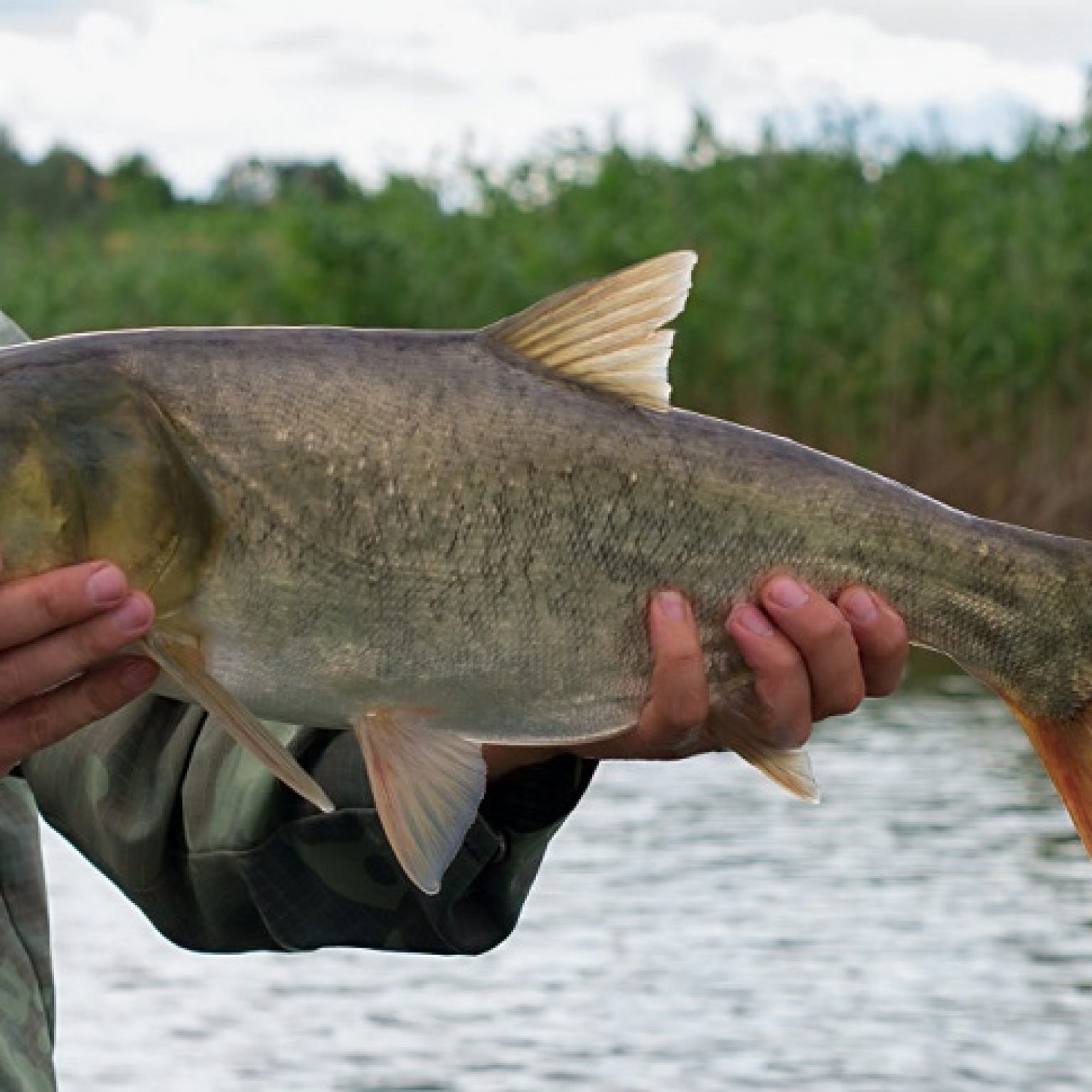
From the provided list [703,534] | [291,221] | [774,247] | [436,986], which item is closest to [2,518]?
[703,534]

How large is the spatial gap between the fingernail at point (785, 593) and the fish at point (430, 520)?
0.02 m

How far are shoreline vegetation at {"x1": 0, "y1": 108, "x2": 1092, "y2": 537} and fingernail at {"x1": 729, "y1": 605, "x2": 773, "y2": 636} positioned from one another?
28.6ft

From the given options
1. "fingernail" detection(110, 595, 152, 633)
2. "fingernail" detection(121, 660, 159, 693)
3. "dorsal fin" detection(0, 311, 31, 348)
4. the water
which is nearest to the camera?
"fingernail" detection(110, 595, 152, 633)

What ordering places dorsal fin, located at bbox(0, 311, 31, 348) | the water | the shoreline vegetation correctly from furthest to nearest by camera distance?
the shoreline vegetation
the water
dorsal fin, located at bbox(0, 311, 31, 348)

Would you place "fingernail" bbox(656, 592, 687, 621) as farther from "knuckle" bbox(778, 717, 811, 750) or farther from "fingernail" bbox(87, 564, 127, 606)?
"fingernail" bbox(87, 564, 127, 606)

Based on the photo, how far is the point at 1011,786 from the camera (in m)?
9.01

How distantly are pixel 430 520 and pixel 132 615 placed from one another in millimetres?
303

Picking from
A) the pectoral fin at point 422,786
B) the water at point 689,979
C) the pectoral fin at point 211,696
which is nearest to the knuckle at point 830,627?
the pectoral fin at point 422,786

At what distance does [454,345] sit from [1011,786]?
6687 millimetres

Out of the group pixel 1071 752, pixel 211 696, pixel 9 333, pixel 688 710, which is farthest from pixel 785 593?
pixel 9 333

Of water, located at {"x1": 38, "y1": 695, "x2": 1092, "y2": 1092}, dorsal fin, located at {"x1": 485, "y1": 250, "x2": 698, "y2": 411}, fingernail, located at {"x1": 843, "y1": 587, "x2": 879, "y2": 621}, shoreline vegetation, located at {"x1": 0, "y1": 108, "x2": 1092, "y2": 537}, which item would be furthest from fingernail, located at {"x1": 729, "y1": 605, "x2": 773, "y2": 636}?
shoreline vegetation, located at {"x1": 0, "y1": 108, "x2": 1092, "y2": 537}

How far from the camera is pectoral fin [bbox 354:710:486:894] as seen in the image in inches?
103

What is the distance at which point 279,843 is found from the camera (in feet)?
9.73

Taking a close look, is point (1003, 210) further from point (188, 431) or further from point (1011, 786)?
point (188, 431)
